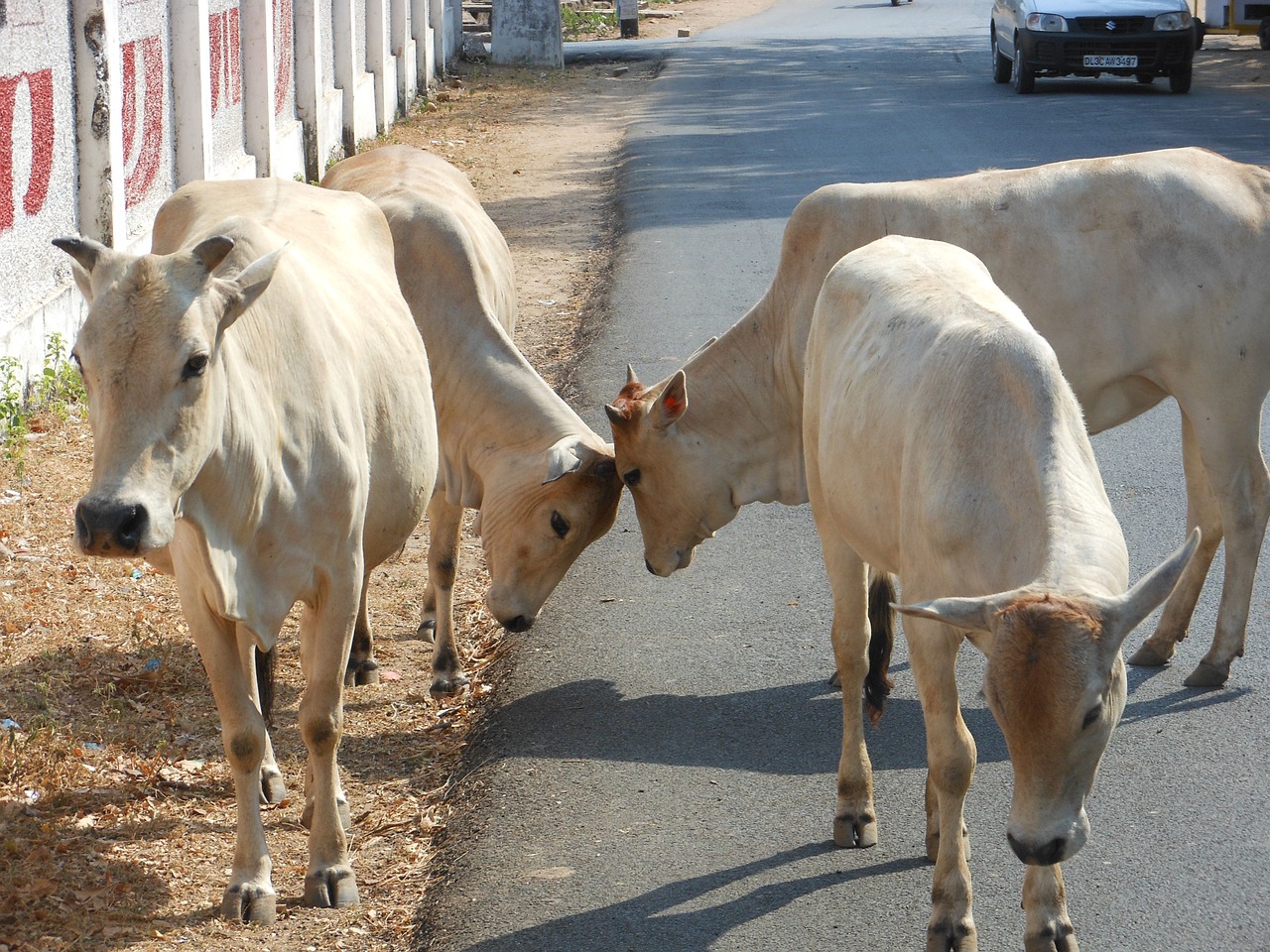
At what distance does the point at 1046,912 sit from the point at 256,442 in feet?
7.86

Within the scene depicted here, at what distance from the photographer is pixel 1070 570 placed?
329cm

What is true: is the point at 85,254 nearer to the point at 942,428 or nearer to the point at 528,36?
the point at 942,428

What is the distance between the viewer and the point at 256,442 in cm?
405

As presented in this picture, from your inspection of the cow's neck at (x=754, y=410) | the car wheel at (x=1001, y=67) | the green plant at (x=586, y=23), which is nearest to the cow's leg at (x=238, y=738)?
the cow's neck at (x=754, y=410)

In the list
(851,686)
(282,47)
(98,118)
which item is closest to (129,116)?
(98,118)

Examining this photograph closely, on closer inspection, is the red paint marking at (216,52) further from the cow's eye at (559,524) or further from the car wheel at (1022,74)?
the car wheel at (1022,74)

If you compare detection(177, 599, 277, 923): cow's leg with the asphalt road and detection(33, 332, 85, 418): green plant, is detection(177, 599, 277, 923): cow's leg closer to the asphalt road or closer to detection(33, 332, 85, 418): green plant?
the asphalt road

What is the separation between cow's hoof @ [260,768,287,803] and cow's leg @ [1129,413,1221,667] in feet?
10.6

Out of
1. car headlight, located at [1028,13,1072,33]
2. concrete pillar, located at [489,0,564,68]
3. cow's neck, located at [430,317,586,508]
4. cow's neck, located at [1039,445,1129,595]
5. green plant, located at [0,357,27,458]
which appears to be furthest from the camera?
concrete pillar, located at [489,0,564,68]

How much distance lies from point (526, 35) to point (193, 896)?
76.8 ft

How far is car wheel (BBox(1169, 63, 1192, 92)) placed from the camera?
19.8 metres

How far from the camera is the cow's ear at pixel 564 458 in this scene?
18.6 ft

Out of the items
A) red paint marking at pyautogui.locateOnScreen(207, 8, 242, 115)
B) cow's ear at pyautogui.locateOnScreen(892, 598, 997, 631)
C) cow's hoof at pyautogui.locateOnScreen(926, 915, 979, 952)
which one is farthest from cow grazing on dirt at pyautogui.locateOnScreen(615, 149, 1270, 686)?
red paint marking at pyautogui.locateOnScreen(207, 8, 242, 115)

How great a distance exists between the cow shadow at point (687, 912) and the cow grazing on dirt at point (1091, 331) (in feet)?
6.08
